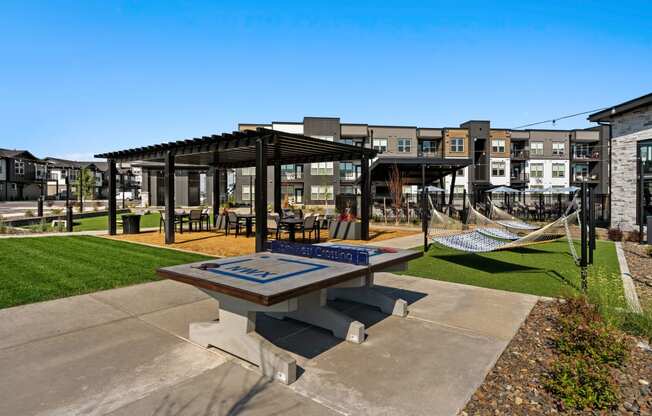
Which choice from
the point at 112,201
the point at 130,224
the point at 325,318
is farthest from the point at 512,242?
the point at 112,201

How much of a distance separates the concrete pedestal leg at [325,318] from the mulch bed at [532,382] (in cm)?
140

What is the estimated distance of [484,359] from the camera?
12.3ft

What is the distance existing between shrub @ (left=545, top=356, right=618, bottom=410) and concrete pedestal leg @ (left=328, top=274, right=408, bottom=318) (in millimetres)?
2124

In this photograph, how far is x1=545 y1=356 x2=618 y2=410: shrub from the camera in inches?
112

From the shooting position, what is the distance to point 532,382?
10.8 ft

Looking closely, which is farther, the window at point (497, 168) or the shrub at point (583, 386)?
the window at point (497, 168)

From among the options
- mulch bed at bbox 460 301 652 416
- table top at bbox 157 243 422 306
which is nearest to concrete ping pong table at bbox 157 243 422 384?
table top at bbox 157 243 422 306

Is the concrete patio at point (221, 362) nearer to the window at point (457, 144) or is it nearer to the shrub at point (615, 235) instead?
the shrub at point (615, 235)

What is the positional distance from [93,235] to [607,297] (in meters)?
16.1

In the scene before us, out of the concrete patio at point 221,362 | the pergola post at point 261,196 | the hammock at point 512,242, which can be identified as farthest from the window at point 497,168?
the concrete patio at point 221,362

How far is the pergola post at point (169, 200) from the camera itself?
40.7ft

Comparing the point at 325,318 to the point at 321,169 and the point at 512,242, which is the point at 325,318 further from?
the point at 321,169

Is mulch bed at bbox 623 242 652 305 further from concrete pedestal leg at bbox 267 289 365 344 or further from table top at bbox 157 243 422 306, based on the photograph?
table top at bbox 157 243 422 306

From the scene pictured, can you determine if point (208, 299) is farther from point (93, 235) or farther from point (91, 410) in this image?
point (93, 235)
